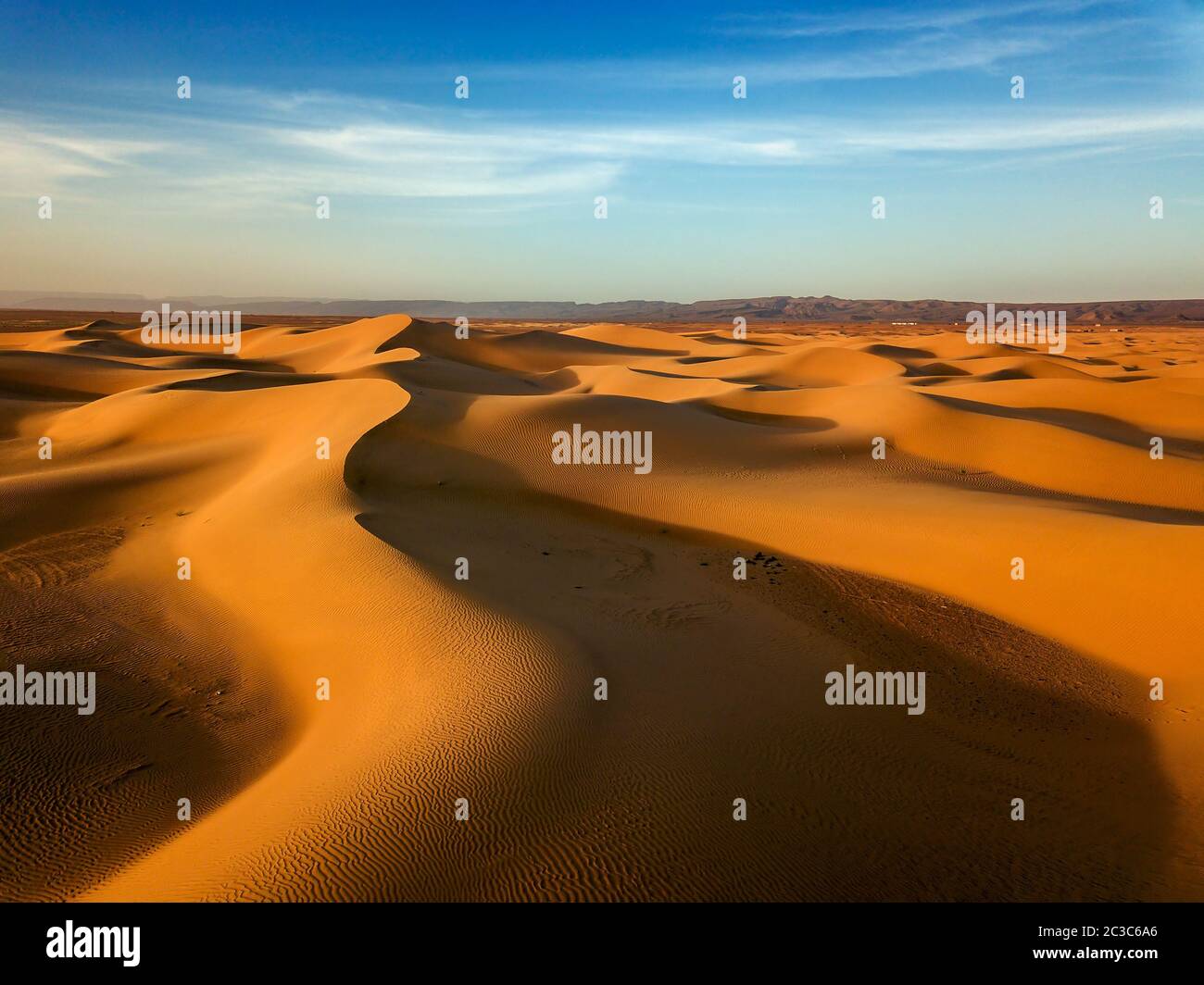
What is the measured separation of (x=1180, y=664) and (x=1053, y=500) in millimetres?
6218

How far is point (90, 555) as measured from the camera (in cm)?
1154

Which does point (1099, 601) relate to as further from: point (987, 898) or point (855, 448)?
point (855, 448)

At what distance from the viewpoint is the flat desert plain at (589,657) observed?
4.96 metres

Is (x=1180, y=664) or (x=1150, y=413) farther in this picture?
(x=1150, y=413)

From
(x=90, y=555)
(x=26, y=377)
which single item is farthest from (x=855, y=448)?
(x=26, y=377)

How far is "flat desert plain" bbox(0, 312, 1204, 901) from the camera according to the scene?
4957 millimetres

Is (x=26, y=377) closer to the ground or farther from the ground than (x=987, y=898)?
farther from the ground

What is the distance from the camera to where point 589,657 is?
774cm

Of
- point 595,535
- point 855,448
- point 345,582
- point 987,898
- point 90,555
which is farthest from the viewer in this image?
point 855,448

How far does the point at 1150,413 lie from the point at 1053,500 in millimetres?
15761
